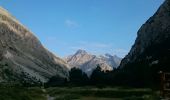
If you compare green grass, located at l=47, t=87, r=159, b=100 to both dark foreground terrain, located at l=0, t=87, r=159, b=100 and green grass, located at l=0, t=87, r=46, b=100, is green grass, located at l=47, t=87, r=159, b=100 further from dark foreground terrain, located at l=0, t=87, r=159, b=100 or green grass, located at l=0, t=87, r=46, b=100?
green grass, located at l=0, t=87, r=46, b=100

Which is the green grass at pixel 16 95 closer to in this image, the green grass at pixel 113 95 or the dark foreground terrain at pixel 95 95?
the dark foreground terrain at pixel 95 95

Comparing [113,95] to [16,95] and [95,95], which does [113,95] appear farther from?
[16,95]

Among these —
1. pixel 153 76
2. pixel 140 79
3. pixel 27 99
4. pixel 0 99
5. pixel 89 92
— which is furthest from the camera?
pixel 140 79

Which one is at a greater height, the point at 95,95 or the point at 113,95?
the point at 95,95

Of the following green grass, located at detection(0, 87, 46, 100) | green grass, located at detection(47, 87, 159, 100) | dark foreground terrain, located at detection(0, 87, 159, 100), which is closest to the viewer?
green grass, located at detection(0, 87, 46, 100)

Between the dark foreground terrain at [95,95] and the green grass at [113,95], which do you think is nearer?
the dark foreground terrain at [95,95]

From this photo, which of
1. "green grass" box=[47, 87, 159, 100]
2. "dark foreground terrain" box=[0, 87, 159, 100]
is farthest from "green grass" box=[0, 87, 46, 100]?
"green grass" box=[47, 87, 159, 100]

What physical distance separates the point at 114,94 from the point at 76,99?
58.5 feet

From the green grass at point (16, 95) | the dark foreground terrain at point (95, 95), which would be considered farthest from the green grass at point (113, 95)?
the green grass at point (16, 95)

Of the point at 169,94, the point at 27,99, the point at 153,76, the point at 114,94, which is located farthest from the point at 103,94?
the point at 169,94

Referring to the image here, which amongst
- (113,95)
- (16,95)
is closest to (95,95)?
(113,95)

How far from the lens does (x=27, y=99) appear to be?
9200 cm

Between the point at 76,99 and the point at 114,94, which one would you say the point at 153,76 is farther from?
the point at 76,99

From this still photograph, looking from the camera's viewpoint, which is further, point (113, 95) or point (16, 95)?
point (113, 95)
